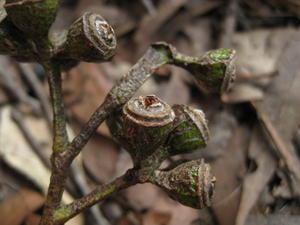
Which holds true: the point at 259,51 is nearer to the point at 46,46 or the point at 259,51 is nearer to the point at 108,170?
the point at 108,170

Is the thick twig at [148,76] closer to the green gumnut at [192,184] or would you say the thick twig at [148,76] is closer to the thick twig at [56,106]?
the thick twig at [56,106]

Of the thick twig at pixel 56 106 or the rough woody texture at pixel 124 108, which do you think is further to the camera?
the thick twig at pixel 56 106

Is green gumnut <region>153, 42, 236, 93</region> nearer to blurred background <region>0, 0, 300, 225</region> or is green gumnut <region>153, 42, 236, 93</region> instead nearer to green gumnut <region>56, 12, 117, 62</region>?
green gumnut <region>56, 12, 117, 62</region>

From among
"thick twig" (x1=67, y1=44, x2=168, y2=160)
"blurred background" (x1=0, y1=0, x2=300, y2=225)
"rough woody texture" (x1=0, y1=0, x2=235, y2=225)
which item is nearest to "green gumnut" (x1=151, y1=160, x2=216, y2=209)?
"rough woody texture" (x1=0, y1=0, x2=235, y2=225)

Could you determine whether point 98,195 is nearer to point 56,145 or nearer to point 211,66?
point 56,145

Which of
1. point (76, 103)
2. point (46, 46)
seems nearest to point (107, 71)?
point (76, 103)

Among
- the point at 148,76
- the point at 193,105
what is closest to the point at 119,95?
the point at 148,76

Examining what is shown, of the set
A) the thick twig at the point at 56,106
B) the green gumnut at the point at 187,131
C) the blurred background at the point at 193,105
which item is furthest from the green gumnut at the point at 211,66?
the blurred background at the point at 193,105
